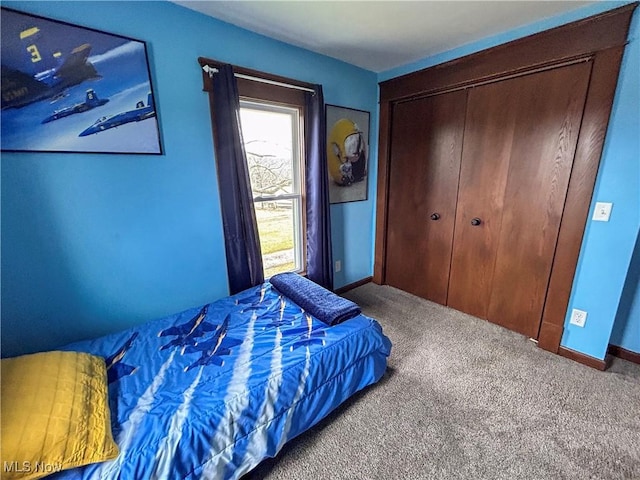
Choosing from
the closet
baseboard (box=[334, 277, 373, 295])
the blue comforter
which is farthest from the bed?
the closet

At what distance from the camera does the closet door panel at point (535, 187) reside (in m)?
1.75

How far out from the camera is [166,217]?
171 cm

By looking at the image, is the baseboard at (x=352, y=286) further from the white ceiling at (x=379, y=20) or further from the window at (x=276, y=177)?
the white ceiling at (x=379, y=20)

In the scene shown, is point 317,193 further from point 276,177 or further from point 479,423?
point 479,423

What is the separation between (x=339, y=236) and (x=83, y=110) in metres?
2.06

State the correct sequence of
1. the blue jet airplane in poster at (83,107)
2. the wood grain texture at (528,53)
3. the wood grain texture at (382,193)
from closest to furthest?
1. the blue jet airplane in poster at (83,107)
2. the wood grain texture at (528,53)
3. the wood grain texture at (382,193)

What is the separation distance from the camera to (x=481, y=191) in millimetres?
2203

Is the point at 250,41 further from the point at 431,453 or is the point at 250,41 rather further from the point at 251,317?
the point at 431,453

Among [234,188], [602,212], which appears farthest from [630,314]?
[234,188]

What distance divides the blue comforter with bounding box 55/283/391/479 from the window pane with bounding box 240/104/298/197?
3.32 ft

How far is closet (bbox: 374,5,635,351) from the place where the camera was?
5.52 ft

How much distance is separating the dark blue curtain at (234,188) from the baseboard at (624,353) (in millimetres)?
Result: 2566

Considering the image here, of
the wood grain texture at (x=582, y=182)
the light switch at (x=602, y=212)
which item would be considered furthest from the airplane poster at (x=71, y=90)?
the light switch at (x=602, y=212)

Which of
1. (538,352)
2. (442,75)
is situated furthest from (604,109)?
(538,352)
